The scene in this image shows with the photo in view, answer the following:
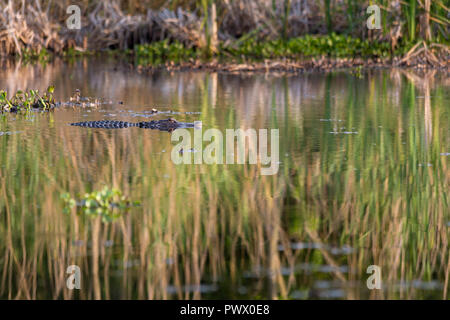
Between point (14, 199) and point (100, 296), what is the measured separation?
2.30m

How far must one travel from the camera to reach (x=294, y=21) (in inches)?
949

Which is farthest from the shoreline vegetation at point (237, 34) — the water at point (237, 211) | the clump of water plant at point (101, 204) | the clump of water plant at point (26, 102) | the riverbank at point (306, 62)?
the clump of water plant at point (101, 204)

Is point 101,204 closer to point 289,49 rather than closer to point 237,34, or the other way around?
point 289,49

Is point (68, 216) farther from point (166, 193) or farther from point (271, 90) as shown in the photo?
point (271, 90)

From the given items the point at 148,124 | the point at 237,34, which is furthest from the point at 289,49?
Answer: the point at 148,124

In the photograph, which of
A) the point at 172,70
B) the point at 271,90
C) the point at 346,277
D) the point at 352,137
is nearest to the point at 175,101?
the point at 271,90

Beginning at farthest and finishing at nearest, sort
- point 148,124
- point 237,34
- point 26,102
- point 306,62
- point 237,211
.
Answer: point 237,34
point 306,62
point 26,102
point 148,124
point 237,211

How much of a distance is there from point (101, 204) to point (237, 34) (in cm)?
1856

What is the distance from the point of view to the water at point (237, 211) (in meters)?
4.97

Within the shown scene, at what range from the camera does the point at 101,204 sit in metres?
6.51

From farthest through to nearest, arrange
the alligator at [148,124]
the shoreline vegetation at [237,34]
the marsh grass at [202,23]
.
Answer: the marsh grass at [202,23]
the shoreline vegetation at [237,34]
the alligator at [148,124]

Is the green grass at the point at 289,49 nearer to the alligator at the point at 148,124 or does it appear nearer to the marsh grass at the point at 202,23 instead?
the marsh grass at the point at 202,23

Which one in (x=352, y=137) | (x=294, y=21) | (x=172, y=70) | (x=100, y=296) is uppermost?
(x=294, y=21)

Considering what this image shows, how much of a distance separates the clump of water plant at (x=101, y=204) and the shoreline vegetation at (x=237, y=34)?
13.1 metres
